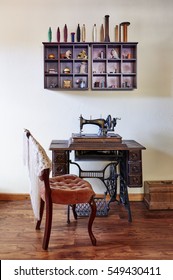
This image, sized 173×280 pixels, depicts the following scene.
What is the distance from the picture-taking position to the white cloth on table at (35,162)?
2.18m

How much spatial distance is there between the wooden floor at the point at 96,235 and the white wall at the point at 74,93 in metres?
0.63

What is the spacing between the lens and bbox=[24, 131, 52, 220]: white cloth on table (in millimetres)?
2175

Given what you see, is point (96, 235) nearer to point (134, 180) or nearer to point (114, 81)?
point (134, 180)

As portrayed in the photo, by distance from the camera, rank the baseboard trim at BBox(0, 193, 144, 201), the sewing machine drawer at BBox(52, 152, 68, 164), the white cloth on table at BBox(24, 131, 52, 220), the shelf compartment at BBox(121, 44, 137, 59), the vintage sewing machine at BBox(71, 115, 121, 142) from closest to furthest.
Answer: the white cloth on table at BBox(24, 131, 52, 220) → the sewing machine drawer at BBox(52, 152, 68, 164) → the vintage sewing machine at BBox(71, 115, 121, 142) → the shelf compartment at BBox(121, 44, 137, 59) → the baseboard trim at BBox(0, 193, 144, 201)

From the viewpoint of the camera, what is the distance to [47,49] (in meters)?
3.30

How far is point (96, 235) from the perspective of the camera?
2.54 meters

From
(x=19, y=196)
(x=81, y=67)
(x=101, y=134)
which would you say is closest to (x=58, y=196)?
(x=101, y=134)

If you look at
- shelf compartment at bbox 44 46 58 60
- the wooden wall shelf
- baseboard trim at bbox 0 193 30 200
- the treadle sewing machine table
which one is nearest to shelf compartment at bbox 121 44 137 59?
the wooden wall shelf

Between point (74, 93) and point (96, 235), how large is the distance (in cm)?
167

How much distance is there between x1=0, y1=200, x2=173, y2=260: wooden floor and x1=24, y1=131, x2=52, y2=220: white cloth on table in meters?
0.29

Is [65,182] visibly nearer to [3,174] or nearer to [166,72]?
[3,174]

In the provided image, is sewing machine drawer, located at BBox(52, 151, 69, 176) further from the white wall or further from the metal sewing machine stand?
the white wall

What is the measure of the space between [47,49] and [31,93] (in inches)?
21.3

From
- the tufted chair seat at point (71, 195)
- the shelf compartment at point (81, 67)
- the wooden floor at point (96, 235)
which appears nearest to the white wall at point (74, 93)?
the shelf compartment at point (81, 67)
